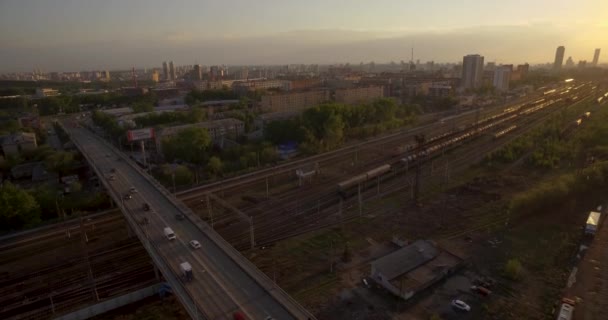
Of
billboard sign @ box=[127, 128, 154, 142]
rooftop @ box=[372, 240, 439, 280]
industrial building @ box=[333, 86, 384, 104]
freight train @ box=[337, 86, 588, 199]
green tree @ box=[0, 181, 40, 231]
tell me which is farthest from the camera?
industrial building @ box=[333, 86, 384, 104]

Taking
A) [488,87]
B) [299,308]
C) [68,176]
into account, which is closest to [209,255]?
[299,308]

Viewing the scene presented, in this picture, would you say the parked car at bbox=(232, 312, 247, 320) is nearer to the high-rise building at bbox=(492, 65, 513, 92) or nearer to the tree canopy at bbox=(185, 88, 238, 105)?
the tree canopy at bbox=(185, 88, 238, 105)

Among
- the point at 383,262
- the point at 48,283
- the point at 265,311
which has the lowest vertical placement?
the point at 48,283

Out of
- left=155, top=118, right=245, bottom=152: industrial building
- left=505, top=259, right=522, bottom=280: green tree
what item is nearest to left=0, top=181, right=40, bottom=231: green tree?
left=155, top=118, right=245, bottom=152: industrial building

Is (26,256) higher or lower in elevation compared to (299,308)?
lower

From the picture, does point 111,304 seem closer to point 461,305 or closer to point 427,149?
point 461,305

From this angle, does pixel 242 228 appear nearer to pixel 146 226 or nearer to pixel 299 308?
pixel 146 226

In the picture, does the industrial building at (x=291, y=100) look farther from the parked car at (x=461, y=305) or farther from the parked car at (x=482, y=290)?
the parked car at (x=461, y=305)
